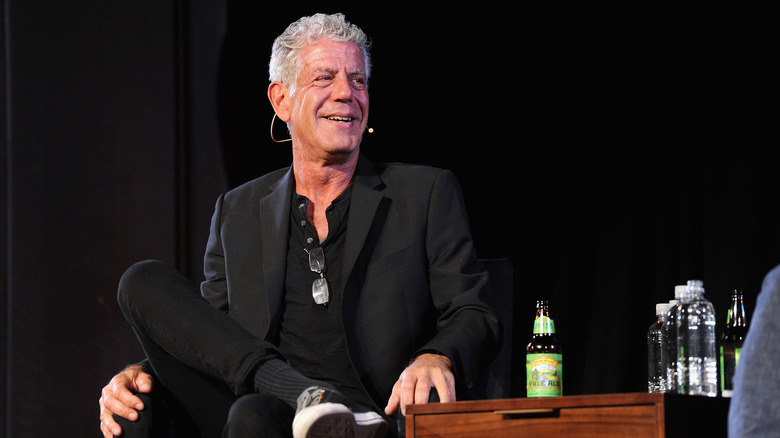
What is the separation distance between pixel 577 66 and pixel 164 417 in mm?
1669

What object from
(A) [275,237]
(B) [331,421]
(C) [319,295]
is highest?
(A) [275,237]

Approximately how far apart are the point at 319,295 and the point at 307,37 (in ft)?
1.98

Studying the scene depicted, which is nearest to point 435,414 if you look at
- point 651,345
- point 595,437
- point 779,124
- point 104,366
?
point 595,437

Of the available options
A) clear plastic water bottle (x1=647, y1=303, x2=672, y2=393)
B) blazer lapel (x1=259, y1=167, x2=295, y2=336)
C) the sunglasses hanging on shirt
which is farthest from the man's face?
clear plastic water bottle (x1=647, y1=303, x2=672, y2=393)

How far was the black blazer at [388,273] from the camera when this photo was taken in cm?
193

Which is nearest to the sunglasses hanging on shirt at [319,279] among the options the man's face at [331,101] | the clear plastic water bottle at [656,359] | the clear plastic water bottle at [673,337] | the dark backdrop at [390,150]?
the man's face at [331,101]

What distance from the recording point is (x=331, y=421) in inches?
56.2

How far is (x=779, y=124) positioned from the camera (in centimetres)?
252

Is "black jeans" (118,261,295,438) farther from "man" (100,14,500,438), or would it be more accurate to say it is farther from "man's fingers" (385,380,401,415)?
"man's fingers" (385,380,401,415)

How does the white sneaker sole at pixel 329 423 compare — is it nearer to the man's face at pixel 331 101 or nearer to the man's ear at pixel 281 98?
the man's face at pixel 331 101

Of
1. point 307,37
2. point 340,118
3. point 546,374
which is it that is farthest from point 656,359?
point 307,37

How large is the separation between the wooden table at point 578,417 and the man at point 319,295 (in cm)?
8

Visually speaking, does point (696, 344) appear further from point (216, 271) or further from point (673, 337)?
point (216, 271)

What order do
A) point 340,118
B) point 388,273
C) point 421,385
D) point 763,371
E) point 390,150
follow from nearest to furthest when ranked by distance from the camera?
point 763,371 < point 421,385 < point 388,273 < point 340,118 < point 390,150
